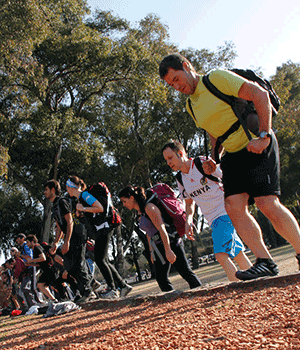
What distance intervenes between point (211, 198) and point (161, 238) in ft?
2.77

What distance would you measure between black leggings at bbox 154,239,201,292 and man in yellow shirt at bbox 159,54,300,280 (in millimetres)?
1785

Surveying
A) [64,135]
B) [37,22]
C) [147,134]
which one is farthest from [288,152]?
[37,22]

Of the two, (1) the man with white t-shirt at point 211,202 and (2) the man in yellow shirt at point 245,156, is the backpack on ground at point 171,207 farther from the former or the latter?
(2) the man in yellow shirt at point 245,156

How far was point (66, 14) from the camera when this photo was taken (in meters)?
18.9

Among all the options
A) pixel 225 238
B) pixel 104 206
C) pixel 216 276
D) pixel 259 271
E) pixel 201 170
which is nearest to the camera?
pixel 259 271

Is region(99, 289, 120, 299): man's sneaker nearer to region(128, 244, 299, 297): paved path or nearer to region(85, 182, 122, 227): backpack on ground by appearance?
region(128, 244, 299, 297): paved path

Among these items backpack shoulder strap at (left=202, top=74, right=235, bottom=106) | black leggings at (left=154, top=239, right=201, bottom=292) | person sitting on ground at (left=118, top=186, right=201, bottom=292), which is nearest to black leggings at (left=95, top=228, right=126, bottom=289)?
person sitting on ground at (left=118, top=186, right=201, bottom=292)

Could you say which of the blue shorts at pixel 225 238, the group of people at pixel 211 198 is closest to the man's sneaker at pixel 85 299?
the group of people at pixel 211 198

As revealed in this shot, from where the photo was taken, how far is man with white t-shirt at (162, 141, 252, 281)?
14.2 ft

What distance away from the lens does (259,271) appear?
3.21m

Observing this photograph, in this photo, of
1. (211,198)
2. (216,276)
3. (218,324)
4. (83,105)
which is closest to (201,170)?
(211,198)

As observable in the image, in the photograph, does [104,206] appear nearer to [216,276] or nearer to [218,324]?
[218,324]

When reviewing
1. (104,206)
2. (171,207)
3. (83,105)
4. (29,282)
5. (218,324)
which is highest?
(83,105)

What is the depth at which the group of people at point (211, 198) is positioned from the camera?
10.2ft
